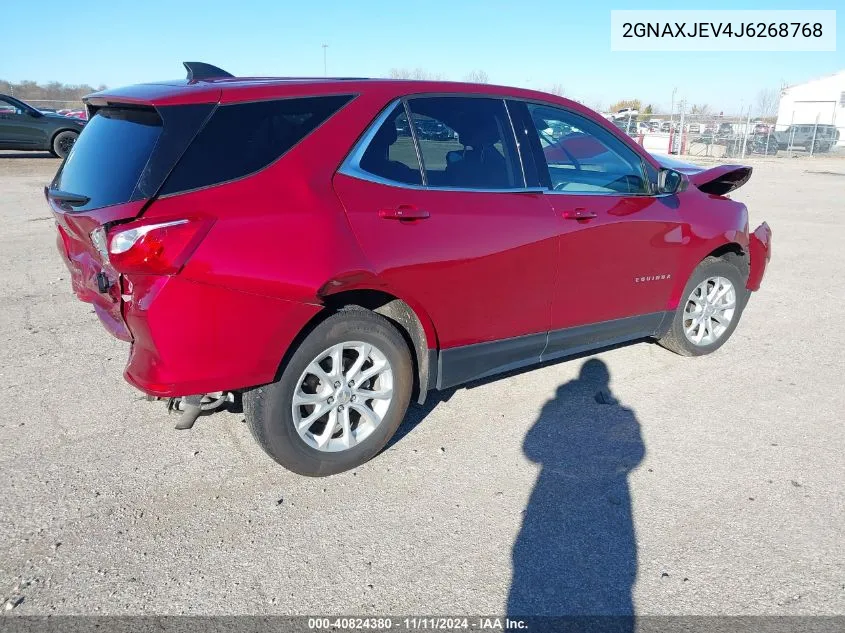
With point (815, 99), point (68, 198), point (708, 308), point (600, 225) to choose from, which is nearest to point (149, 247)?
point (68, 198)

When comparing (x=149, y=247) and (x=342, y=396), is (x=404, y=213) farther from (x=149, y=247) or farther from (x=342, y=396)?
(x=149, y=247)

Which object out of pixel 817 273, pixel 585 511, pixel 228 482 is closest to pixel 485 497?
pixel 585 511

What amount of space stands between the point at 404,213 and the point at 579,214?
4.00 ft

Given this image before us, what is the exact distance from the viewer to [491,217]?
11.7ft

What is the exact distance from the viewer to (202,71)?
3.81 metres

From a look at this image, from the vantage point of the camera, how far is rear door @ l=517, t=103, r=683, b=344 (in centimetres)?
392

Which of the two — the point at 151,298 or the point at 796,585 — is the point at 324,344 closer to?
the point at 151,298

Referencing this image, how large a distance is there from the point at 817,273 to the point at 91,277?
7.53 m

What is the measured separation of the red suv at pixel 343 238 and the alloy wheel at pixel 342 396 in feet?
0.03

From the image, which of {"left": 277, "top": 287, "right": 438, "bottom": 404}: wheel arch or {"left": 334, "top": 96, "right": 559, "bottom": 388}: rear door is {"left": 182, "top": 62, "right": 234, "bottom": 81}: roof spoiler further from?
{"left": 277, "top": 287, "right": 438, "bottom": 404}: wheel arch

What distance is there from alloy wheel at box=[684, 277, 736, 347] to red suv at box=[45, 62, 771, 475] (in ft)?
2.32

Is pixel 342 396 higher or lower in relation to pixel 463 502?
higher

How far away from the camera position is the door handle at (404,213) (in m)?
3.18

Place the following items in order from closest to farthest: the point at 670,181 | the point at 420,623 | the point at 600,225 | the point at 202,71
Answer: the point at 420,623
the point at 202,71
the point at 600,225
the point at 670,181
